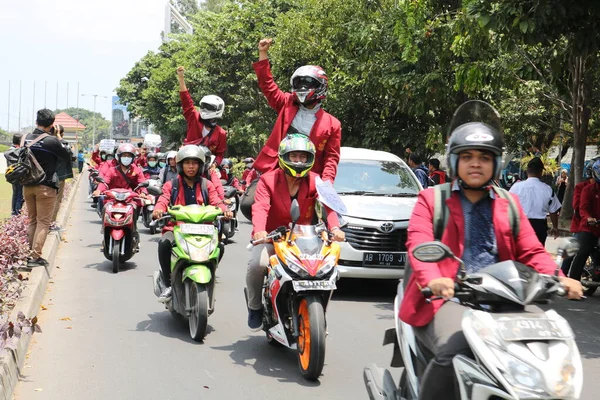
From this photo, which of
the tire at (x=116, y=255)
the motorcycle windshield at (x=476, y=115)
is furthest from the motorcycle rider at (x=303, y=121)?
the tire at (x=116, y=255)

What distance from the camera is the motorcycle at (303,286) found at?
6012 mm

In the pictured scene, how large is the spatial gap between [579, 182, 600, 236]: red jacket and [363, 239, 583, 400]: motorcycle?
302 inches

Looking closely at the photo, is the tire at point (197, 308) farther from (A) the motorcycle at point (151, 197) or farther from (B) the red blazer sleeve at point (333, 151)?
(B) the red blazer sleeve at point (333, 151)

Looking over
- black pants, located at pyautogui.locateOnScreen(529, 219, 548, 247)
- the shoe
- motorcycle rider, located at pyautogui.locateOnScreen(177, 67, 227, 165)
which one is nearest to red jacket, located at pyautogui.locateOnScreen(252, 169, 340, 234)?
the shoe

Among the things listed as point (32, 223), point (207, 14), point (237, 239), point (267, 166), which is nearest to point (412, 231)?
point (267, 166)

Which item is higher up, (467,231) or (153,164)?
(467,231)

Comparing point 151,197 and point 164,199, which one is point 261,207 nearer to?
point 164,199

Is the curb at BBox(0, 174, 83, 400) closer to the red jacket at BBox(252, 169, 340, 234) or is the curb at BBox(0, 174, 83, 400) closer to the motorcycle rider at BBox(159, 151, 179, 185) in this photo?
the red jacket at BBox(252, 169, 340, 234)

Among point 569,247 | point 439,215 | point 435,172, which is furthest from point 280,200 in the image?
point 435,172

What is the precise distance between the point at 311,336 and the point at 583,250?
241 inches

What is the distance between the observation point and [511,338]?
10.4ft

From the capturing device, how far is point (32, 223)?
1048cm

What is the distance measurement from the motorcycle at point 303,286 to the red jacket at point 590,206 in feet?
18.3

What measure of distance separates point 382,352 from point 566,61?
722cm
